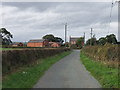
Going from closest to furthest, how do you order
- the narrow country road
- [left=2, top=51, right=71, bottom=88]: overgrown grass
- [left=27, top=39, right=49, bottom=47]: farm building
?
[left=2, top=51, right=71, bottom=88]: overgrown grass
the narrow country road
[left=27, top=39, right=49, bottom=47]: farm building

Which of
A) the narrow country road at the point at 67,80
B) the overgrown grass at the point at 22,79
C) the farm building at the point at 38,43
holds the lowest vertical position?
the narrow country road at the point at 67,80

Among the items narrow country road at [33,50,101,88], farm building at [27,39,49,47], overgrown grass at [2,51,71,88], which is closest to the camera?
overgrown grass at [2,51,71,88]

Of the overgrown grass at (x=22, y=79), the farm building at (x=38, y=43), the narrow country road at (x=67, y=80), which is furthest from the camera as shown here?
the farm building at (x=38, y=43)

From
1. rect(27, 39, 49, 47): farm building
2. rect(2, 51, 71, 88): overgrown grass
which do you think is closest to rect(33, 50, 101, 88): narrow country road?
rect(2, 51, 71, 88): overgrown grass

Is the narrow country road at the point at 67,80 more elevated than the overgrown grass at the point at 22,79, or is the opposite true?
the overgrown grass at the point at 22,79

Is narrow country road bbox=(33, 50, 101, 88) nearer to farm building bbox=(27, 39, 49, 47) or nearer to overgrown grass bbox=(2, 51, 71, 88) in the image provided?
overgrown grass bbox=(2, 51, 71, 88)

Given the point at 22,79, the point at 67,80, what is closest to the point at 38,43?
the point at 67,80

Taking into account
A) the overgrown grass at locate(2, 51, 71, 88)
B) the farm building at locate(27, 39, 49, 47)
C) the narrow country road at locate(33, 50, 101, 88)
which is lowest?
the narrow country road at locate(33, 50, 101, 88)

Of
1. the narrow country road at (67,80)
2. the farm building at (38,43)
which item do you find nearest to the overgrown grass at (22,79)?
the narrow country road at (67,80)

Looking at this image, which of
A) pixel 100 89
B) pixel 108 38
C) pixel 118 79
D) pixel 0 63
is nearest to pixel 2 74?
pixel 0 63

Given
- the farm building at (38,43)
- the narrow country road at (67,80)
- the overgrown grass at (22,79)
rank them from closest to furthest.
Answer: the overgrown grass at (22,79)
the narrow country road at (67,80)
the farm building at (38,43)

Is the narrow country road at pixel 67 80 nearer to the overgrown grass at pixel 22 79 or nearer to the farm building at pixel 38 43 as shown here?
the overgrown grass at pixel 22 79

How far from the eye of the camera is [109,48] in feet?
55.5

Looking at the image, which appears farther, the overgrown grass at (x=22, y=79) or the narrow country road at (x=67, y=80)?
the narrow country road at (x=67, y=80)
